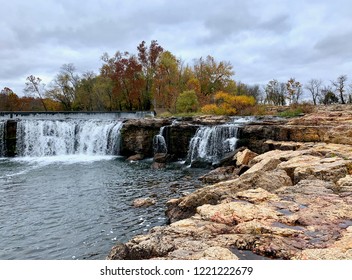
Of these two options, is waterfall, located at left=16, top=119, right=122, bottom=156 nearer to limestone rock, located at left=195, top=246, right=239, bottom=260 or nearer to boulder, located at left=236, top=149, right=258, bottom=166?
boulder, located at left=236, top=149, right=258, bottom=166

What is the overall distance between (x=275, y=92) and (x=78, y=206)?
167ft

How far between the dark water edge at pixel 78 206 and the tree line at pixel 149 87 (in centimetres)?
1688

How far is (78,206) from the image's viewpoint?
31.0 ft

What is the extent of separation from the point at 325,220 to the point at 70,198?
28.1 feet

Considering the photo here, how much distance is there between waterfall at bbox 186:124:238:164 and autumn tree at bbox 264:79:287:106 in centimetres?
3721

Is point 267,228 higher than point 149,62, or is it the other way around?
point 149,62

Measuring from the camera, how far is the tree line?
3709 centimetres

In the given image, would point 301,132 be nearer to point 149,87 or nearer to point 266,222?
point 266,222

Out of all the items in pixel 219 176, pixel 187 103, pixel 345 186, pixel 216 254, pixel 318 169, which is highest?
pixel 187 103

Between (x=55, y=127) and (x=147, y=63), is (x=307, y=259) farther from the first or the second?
(x=147, y=63)

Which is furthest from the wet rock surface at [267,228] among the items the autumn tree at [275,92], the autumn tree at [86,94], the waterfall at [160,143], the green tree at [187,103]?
the autumn tree at [275,92]

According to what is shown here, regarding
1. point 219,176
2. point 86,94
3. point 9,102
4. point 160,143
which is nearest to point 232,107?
point 160,143
